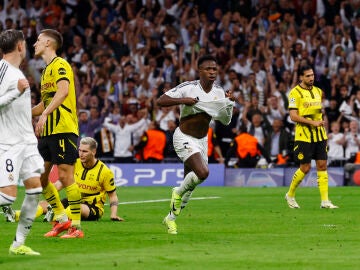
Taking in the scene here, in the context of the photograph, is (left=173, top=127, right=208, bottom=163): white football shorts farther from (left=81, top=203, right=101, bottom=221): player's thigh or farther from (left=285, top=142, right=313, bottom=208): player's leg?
(left=285, top=142, right=313, bottom=208): player's leg

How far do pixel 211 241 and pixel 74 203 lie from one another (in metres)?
1.90

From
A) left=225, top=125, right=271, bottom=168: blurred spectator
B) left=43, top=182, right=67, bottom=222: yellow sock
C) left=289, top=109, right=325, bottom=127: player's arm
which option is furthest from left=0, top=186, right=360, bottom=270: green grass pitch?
left=225, top=125, right=271, bottom=168: blurred spectator

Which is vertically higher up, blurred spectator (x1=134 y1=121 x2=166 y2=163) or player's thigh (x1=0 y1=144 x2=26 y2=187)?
player's thigh (x1=0 y1=144 x2=26 y2=187)

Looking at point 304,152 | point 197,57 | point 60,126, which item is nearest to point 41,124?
point 60,126

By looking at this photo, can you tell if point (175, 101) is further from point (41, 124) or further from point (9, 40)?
point (9, 40)

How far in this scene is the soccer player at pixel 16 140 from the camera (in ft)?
34.3

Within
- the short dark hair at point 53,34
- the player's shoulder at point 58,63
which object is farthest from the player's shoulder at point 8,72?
the short dark hair at point 53,34

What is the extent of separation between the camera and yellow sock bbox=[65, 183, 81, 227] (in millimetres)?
13141

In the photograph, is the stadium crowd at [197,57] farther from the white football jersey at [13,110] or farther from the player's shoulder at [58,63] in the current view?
the white football jersey at [13,110]

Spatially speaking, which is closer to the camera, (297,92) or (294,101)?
(294,101)

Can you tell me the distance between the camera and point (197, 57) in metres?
31.7

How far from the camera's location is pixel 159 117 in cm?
2989

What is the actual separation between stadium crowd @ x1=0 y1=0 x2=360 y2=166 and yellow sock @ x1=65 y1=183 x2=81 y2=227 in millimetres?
15411

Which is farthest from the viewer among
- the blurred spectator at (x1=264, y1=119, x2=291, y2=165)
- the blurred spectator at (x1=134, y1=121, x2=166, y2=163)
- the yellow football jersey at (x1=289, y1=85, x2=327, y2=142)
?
the blurred spectator at (x1=134, y1=121, x2=166, y2=163)
